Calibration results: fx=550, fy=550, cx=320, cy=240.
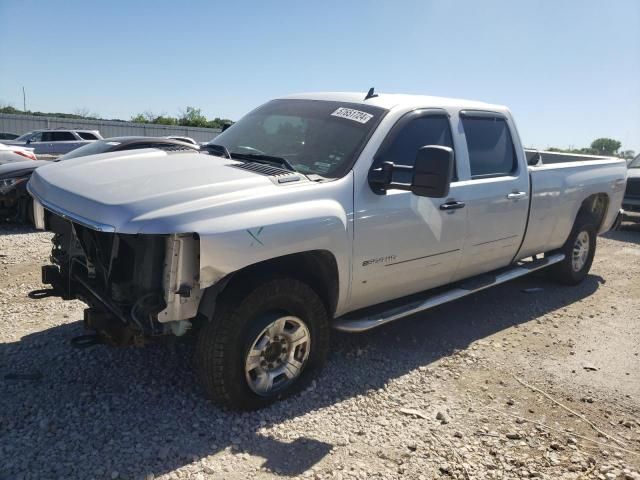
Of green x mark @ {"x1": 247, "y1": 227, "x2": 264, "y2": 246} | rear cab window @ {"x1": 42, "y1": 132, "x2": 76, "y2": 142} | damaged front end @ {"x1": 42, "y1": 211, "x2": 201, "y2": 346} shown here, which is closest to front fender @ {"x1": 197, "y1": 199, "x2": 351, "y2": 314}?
green x mark @ {"x1": 247, "y1": 227, "x2": 264, "y2": 246}

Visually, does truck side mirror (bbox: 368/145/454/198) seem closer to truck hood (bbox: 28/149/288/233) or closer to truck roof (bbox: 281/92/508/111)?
truck roof (bbox: 281/92/508/111)

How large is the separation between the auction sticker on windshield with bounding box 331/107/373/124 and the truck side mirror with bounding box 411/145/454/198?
0.71 metres

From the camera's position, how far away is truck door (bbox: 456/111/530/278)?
14.7 feet

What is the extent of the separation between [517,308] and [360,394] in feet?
8.86

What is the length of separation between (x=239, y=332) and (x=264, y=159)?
1302 millimetres

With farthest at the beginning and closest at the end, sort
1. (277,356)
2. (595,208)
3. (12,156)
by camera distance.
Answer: (12,156), (595,208), (277,356)

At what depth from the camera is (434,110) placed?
14.1 ft

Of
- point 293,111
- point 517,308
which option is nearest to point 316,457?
point 293,111

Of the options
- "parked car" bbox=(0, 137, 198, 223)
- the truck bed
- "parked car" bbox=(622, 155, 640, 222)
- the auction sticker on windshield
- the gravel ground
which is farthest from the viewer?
"parked car" bbox=(622, 155, 640, 222)

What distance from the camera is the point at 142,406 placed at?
3361 mm

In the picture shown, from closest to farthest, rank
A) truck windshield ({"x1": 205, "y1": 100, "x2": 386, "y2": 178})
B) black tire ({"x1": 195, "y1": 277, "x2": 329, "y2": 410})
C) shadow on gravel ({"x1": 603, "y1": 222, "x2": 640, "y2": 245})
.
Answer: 1. black tire ({"x1": 195, "y1": 277, "x2": 329, "y2": 410})
2. truck windshield ({"x1": 205, "y1": 100, "x2": 386, "y2": 178})
3. shadow on gravel ({"x1": 603, "y1": 222, "x2": 640, "y2": 245})

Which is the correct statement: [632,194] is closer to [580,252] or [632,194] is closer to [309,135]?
[580,252]

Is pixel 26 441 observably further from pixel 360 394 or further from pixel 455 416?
pixel 455 416

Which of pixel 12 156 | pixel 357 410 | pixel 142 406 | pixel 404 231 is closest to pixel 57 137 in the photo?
pixel 12 156
